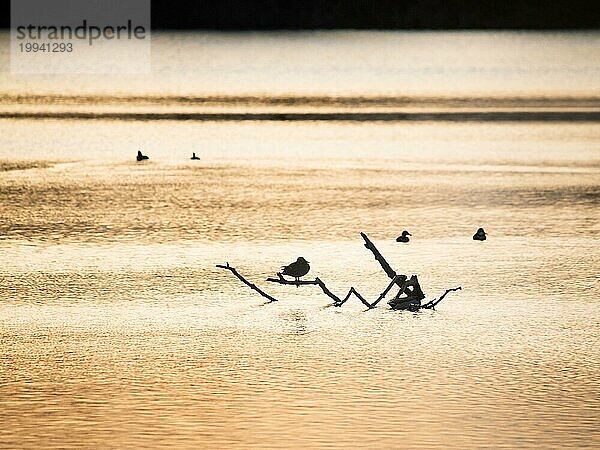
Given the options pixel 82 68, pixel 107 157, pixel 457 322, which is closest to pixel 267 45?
pixel 82 68

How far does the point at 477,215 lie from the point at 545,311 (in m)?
3.39

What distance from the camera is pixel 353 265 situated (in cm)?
953

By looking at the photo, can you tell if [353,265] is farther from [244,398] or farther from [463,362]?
[244,398]

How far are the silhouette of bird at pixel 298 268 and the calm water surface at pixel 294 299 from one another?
0.10 meters

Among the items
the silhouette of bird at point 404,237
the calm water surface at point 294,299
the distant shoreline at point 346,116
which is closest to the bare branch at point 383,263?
the calm water surface at point 294,299

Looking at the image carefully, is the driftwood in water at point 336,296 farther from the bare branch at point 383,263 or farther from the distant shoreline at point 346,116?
the distant shoreline at point 346,116

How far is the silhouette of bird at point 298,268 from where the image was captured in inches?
349

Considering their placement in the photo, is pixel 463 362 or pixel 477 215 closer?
pixel 463 362

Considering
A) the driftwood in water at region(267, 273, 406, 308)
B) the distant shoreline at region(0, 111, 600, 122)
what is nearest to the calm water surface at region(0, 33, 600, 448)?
the driftwood in water at region(267, 273, 406, 308)

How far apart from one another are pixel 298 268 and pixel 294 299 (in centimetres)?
26

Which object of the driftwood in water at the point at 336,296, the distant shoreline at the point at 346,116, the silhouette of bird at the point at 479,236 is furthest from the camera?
the distant shoreline at the point at 346,116

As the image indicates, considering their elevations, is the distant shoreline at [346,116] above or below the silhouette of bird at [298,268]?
above

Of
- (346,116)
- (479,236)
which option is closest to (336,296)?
(479,236)

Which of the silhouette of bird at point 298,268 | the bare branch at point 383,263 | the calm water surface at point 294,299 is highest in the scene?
the bare branch at point 383,263
